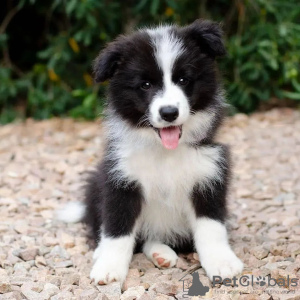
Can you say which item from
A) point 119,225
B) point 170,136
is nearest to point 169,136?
point 170,136

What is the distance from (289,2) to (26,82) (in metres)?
3.38

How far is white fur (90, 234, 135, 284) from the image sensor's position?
297 cm

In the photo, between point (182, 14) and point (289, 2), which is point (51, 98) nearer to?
point (182, 14)

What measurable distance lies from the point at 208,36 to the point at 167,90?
43cm

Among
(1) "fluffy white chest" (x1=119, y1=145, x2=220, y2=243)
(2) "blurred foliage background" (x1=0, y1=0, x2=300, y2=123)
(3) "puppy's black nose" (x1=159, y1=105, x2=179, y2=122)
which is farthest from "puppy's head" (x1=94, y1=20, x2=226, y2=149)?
(2) "blurred foliage background" (x1=0, y1=0, x2=300, y2=123)

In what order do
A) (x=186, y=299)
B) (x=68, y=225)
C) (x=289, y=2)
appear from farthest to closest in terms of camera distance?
(x=289, y=2), (x=68, y=225), (x=186, y=299)

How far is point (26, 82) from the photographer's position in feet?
23.1

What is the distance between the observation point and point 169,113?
9.18ft

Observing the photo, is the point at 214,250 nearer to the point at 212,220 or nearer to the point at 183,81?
the point at 212,220

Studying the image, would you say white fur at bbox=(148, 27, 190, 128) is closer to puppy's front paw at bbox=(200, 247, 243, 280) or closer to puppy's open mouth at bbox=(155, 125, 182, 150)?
puppy's open mouth at bbox=(155, 125, 182, 150)

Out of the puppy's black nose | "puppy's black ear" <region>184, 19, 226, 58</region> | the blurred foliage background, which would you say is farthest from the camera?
the blurred foliage background

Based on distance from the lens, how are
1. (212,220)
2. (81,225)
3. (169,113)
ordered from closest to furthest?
(169,113), (212,220), (81,225)

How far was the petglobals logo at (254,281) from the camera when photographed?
9.31 feet

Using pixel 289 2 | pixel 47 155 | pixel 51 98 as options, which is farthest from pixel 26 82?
pixel 289 2
